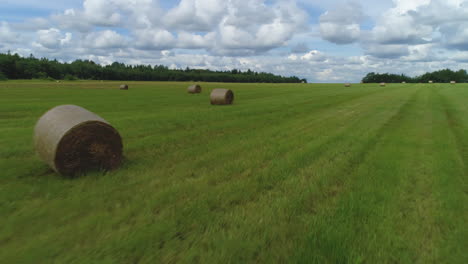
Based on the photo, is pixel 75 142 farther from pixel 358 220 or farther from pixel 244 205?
pixel 358 220

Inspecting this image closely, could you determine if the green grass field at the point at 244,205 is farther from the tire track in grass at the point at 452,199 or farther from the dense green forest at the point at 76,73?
the dense green forest at the point at 76,73

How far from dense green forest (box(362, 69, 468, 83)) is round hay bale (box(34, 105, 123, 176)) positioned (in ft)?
530

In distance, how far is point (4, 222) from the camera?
12.3ft

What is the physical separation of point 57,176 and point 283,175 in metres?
4.89

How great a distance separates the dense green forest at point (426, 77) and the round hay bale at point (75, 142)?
161650mm

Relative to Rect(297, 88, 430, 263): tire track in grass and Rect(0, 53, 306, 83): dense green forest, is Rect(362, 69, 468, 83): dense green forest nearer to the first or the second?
Rect(0, 53, 306, 83): dense green forest

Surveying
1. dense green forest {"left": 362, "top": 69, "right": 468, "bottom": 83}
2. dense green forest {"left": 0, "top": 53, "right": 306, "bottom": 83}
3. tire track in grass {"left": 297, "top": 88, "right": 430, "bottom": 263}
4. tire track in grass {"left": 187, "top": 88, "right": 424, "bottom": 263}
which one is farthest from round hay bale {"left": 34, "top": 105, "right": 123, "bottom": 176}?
dense green forest {"left": 362, "top": 69, "right": 468, "bottom": 83}

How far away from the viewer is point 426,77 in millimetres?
154750

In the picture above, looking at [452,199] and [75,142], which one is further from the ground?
[75,142]

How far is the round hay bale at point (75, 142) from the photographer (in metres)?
5.41

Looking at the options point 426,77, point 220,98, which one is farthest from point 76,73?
point 426,77

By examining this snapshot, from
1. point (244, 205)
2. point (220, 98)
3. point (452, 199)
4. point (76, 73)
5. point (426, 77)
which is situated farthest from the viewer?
point (426, 77)

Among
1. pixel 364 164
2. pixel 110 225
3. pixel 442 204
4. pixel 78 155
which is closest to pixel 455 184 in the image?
pixel 442 204

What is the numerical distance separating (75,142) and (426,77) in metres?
194
